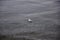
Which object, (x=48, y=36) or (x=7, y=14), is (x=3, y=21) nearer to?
(x=7, y=14)

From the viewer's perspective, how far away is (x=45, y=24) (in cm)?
142

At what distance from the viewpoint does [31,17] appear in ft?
4.65

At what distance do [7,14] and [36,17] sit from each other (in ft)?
1.70

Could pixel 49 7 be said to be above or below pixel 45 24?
above

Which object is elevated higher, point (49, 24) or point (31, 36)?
point (49, 24)

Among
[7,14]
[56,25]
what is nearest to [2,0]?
[7,14]

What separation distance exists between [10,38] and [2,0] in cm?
69

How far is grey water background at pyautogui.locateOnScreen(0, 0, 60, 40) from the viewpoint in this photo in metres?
1.40

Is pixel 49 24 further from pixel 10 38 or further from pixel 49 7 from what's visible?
pixel 10 38

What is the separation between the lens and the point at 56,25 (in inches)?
55.1

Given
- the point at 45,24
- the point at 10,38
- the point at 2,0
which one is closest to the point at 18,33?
the point at 10,38

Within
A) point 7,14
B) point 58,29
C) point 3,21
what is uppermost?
point 7,14

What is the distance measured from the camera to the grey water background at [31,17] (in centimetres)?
140

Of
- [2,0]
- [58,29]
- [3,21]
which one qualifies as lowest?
[58,29]
